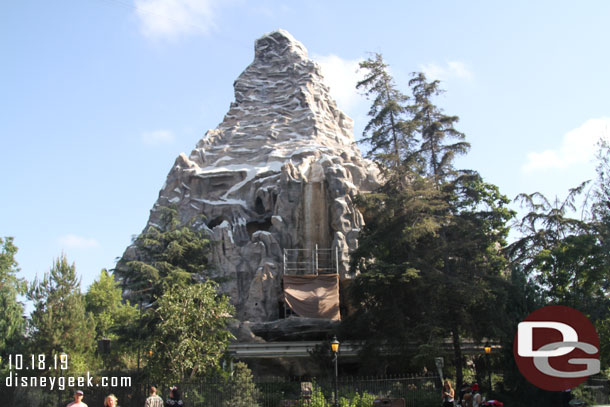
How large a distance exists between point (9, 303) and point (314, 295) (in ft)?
54.4

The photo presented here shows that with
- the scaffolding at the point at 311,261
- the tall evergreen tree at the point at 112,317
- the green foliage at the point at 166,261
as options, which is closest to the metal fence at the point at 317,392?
the green foliage at the point at 166,261

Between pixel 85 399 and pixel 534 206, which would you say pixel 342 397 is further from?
pixel 534 206

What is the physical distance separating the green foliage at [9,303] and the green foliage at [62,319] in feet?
8.50

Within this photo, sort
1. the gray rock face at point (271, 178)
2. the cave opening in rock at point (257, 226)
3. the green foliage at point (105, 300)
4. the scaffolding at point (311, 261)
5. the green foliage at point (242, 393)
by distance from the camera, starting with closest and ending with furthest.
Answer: the green foliage at point (242, 393)
the scaffolding at point (311, 261)
the gray rock face at point (271, 178)
the green foliage at point (105, 300)
the cave opening in rock at point (257, 226)

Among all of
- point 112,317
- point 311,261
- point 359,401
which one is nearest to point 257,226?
point 311,261

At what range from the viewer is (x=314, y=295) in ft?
113

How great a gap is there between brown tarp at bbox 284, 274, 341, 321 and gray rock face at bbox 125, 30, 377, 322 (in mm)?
2104

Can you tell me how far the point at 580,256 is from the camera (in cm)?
2470

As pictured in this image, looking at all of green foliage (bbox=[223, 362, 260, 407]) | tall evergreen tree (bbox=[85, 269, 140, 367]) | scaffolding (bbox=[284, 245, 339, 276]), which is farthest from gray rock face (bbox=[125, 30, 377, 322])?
green foliage (bbox=[223, 362, 260, 407])

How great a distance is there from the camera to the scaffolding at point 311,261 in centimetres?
3766

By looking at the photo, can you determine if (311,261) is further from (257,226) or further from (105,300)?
(105,300)

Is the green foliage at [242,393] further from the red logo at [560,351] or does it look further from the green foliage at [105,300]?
the green foliage at [105,300]

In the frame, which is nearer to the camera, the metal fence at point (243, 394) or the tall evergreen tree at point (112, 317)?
the metal fence at point (243, 394)

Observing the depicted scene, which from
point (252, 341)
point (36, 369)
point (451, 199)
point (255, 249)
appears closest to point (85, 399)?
point (36, 369)
